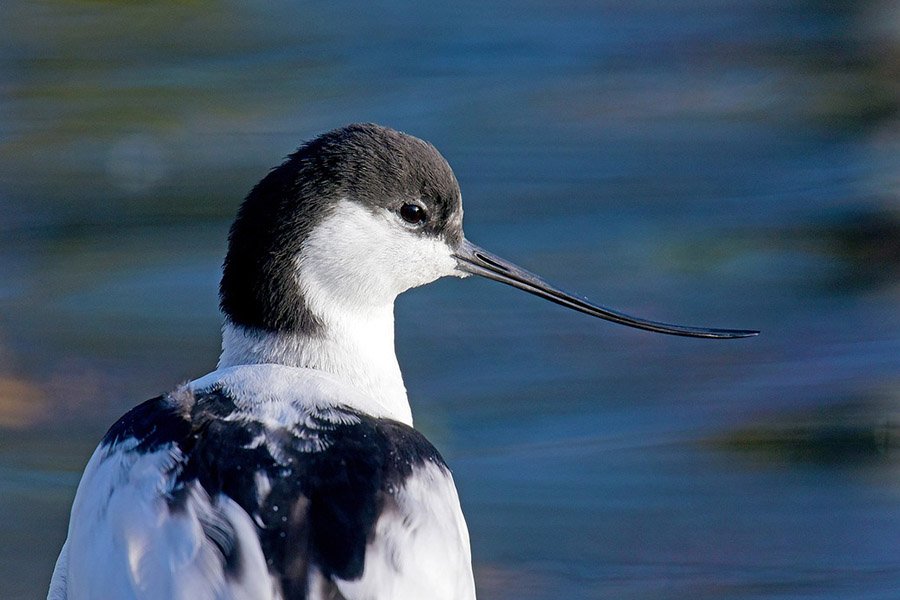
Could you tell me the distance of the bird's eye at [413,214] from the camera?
3.57m

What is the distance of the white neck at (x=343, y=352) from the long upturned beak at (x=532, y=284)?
1.04 feet

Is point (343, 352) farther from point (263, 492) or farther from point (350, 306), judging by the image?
point (263, 492)

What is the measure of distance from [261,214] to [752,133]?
490cm

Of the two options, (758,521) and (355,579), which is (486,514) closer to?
(758,521)

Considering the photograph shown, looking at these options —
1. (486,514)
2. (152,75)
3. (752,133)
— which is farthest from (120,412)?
(752,133)

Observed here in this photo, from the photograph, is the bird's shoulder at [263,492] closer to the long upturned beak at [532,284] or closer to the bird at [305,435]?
the bird at [305,435]

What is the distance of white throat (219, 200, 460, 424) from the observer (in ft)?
11.2

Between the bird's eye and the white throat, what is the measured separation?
0.03 meters

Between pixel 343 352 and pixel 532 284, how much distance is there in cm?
69

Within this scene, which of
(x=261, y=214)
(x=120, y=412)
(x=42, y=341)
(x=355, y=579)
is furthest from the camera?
(x=42, y=341)

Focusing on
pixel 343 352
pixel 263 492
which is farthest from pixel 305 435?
pixel 343 352

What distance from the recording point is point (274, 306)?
3.38m

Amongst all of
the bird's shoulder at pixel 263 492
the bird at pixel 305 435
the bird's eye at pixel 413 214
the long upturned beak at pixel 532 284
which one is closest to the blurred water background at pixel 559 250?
the long upturned beak at pixel 532 284

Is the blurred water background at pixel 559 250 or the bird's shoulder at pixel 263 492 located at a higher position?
the blurred water background at pixel 559 250
